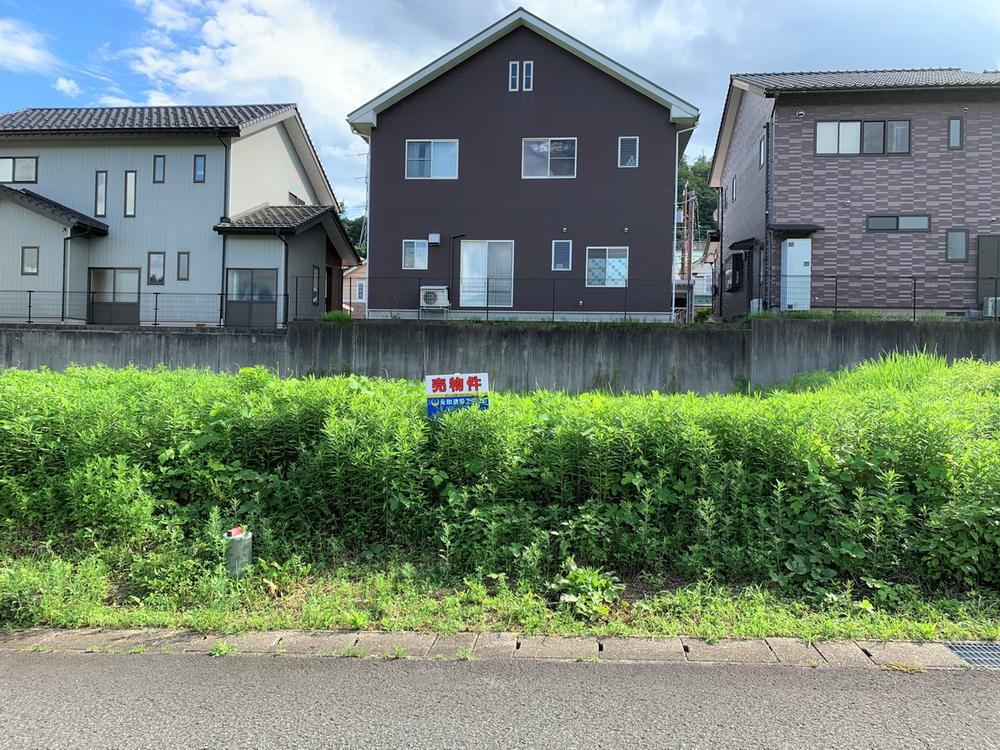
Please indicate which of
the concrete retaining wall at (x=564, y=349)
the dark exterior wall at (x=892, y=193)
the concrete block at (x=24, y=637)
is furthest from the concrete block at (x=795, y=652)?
the dark exterior wall at (x=892, y=193)

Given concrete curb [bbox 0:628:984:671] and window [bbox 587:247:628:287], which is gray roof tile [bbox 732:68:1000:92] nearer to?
window [bbox 587:247:628:287]

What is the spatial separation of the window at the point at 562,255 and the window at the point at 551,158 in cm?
202

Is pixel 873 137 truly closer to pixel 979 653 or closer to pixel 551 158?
pixel 551 158

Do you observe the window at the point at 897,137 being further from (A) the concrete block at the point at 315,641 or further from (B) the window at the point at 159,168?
(B) the window at the point at 159,168

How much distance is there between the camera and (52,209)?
2047cm

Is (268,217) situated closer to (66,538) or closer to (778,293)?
(778,293)

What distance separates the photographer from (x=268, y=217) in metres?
21.7

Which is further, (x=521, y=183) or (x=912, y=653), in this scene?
(x=521, y=183)

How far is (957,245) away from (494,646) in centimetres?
2081

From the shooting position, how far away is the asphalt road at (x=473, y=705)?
2.82m

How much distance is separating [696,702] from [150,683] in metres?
2.72

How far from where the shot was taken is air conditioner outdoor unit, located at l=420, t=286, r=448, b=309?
18938 mm

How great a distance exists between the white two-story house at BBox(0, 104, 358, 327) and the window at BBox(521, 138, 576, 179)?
24.8 ft

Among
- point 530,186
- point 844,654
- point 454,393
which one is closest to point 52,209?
point 530,186
